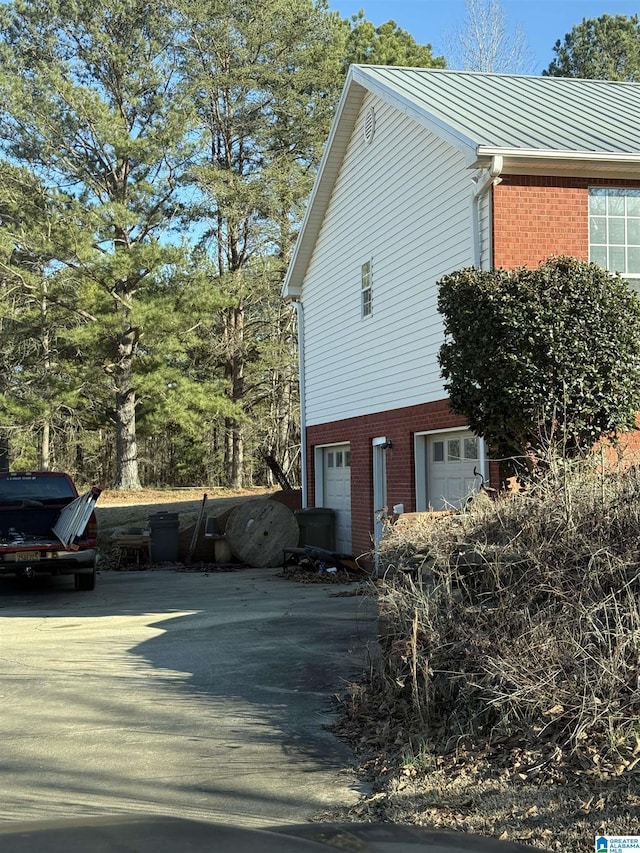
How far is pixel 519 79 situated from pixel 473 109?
309cm

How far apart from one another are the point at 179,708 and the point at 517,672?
2.86 metres

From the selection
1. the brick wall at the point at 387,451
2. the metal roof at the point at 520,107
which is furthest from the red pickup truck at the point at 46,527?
the metal roof at the point at 520,107

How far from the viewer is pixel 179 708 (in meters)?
7.46

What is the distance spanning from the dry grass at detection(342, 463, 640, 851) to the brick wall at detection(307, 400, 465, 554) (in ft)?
21.6

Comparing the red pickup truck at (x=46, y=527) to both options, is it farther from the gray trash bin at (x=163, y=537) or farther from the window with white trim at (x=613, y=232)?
the window with white trim at (x=613, y=232)

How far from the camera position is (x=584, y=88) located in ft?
57.2

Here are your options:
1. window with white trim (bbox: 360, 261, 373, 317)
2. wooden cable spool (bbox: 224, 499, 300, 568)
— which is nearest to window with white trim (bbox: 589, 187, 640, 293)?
window with white trim (bbox: 360, 261, 373, 317)

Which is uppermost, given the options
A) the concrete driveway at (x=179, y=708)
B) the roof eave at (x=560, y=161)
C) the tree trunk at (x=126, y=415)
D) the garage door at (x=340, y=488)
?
the roof eave at (x=560, y=161)

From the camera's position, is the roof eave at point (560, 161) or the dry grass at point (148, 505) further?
the dry grass at point (148, 505)

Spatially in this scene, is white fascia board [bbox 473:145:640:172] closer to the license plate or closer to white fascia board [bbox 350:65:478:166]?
white fascia board [bbox 350:65:478:166]

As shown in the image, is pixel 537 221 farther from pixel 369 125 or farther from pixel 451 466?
pixel 369 125

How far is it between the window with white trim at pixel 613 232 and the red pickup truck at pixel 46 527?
26.1ft

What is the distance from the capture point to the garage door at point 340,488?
19.6 m

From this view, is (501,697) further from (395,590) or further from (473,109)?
(473,109)
